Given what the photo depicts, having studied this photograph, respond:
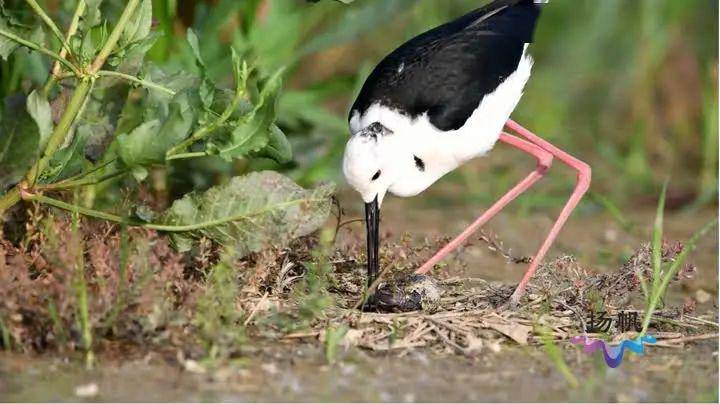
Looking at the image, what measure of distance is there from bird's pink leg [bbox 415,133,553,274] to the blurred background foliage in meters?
0.33

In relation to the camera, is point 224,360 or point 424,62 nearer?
point 224,360

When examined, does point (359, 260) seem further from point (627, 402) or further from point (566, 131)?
point (566, 131)

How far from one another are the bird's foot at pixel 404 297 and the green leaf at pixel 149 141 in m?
0.90

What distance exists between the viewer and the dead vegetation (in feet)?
12.1

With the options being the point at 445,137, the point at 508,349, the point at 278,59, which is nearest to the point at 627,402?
the point at 508,349

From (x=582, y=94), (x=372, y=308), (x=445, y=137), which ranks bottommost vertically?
(x=372, y=308)

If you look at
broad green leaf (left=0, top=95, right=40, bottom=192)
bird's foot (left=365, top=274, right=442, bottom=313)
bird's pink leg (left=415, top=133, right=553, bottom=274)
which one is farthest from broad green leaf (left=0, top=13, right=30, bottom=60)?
bird's pink leg (left=415, top=133, right=553, bottom=274)

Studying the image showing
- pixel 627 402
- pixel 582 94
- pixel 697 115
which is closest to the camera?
pixel 627 402

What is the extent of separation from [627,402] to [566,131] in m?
4.72

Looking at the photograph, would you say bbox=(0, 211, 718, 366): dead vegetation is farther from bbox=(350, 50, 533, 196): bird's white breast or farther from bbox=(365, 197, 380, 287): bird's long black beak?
bbox=(350, 50, 533, 196): bird's white breast

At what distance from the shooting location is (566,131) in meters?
8.08

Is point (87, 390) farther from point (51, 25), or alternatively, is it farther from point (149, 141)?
point (51, 25)

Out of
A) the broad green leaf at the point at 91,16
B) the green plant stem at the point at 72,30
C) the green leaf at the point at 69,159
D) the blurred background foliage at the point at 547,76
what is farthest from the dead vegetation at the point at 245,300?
the blurred background foliage at the point at 547,76

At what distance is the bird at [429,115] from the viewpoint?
4.50 meters
